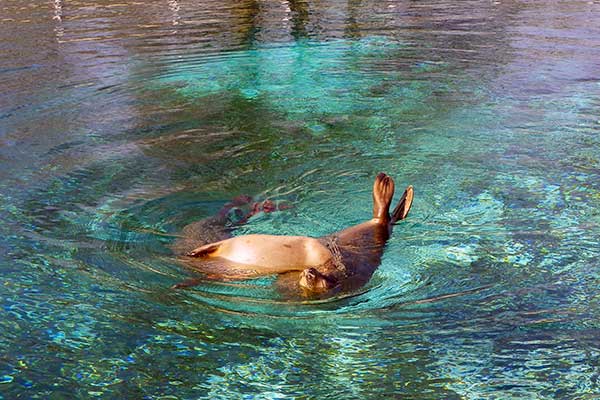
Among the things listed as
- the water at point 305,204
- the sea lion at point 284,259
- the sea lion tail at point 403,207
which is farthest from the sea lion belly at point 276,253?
the sea lion tail at point 403,207

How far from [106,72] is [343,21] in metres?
4.95

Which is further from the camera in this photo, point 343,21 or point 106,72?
point 343,21

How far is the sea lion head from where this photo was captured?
4.64 meters

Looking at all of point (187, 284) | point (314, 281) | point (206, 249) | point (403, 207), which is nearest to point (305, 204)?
point (403, 207)

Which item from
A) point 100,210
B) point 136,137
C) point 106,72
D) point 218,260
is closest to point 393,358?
point 218,260

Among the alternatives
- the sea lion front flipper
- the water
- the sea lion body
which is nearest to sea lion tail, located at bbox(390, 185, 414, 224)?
the water

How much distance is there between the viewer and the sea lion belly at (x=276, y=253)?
500cm

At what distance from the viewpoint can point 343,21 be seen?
14.2 m

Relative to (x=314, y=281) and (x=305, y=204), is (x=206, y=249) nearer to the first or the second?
(x=314, y=281)

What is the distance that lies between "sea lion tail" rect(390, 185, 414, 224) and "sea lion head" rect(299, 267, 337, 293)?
1229 millimetres

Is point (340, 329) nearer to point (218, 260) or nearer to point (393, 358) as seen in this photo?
point (393, 358)

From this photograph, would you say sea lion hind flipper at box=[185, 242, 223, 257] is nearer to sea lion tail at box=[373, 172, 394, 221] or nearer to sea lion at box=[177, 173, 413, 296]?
sea lion at box=[177, 173, 413, 296]

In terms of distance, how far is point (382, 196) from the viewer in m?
5.68

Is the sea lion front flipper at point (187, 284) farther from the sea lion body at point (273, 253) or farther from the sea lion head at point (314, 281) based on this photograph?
the sea lion head at point (314, 281)
